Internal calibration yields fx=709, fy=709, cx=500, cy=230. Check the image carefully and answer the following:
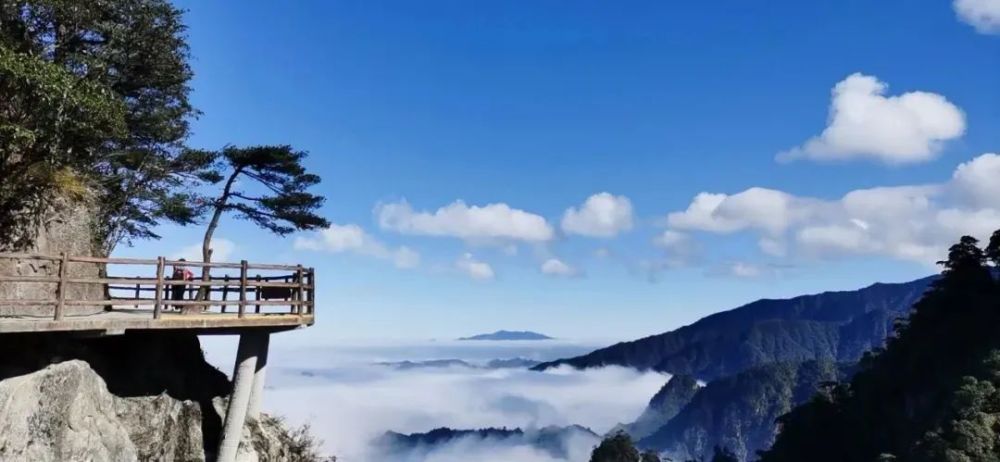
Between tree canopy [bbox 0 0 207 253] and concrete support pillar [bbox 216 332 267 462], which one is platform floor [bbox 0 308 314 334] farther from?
tree canopy [bbox 0 0 207 253]

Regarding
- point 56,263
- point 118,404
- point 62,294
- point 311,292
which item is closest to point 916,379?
point 311,292

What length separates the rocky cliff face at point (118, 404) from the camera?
15.7 metres

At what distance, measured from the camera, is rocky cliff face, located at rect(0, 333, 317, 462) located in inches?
617

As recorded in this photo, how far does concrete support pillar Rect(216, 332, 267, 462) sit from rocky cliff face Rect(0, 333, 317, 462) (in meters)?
0.82

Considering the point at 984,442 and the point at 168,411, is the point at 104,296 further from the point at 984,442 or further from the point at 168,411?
the point at 984,442

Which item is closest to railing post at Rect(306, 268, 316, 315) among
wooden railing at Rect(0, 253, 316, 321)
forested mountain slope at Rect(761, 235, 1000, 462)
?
wooden railing at Rect(0, 253, 316, 321)

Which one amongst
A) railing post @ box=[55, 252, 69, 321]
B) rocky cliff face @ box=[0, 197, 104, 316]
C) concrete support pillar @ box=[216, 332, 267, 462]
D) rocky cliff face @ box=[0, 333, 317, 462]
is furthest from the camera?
concrete support pillar @ box=[216, 332, 267, 462]

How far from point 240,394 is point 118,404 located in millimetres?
3132

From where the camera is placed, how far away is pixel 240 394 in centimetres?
2048

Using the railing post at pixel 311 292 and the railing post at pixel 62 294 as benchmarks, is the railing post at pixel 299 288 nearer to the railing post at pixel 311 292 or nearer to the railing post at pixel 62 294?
the railing post at pixel 311 292

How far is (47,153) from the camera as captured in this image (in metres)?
19.7

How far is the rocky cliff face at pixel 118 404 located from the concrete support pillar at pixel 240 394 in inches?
32.1

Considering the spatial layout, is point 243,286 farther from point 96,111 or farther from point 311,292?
point 96,111

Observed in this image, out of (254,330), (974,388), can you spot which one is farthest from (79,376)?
(974,388)
